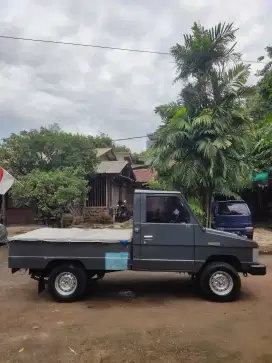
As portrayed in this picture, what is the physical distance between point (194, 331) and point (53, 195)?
1080 cm

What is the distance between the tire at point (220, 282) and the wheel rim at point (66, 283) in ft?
7.41

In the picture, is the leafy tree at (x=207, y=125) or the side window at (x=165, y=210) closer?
the side window at (x=165, y=210)

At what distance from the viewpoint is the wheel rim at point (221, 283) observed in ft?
21.3

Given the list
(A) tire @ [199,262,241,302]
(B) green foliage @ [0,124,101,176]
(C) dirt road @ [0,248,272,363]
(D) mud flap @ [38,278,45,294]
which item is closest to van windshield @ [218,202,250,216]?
(C) dirt road @ [0,248,272,363]

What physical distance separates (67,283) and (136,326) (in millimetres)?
1782

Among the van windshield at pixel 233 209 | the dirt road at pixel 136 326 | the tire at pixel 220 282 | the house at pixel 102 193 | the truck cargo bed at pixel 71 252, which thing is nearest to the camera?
the dirt road at pixel 136 326

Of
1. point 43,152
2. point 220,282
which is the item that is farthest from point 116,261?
point 43,152

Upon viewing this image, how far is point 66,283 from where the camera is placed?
6488 millimetres

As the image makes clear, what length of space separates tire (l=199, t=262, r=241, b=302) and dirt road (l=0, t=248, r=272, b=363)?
0.68 feet

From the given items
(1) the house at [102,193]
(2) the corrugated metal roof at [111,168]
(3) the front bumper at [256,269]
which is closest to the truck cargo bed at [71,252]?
(3) the front bumper at [256,269]

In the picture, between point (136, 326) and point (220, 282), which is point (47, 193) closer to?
point (220, 282)

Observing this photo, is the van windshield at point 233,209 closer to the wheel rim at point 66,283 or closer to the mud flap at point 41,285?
the wheel rim at point 66,283

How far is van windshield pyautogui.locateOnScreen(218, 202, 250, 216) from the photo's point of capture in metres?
13.0

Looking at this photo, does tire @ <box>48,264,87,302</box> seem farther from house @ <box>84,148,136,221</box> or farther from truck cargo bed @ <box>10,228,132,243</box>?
house @ <box>84,148,136,221</box>
